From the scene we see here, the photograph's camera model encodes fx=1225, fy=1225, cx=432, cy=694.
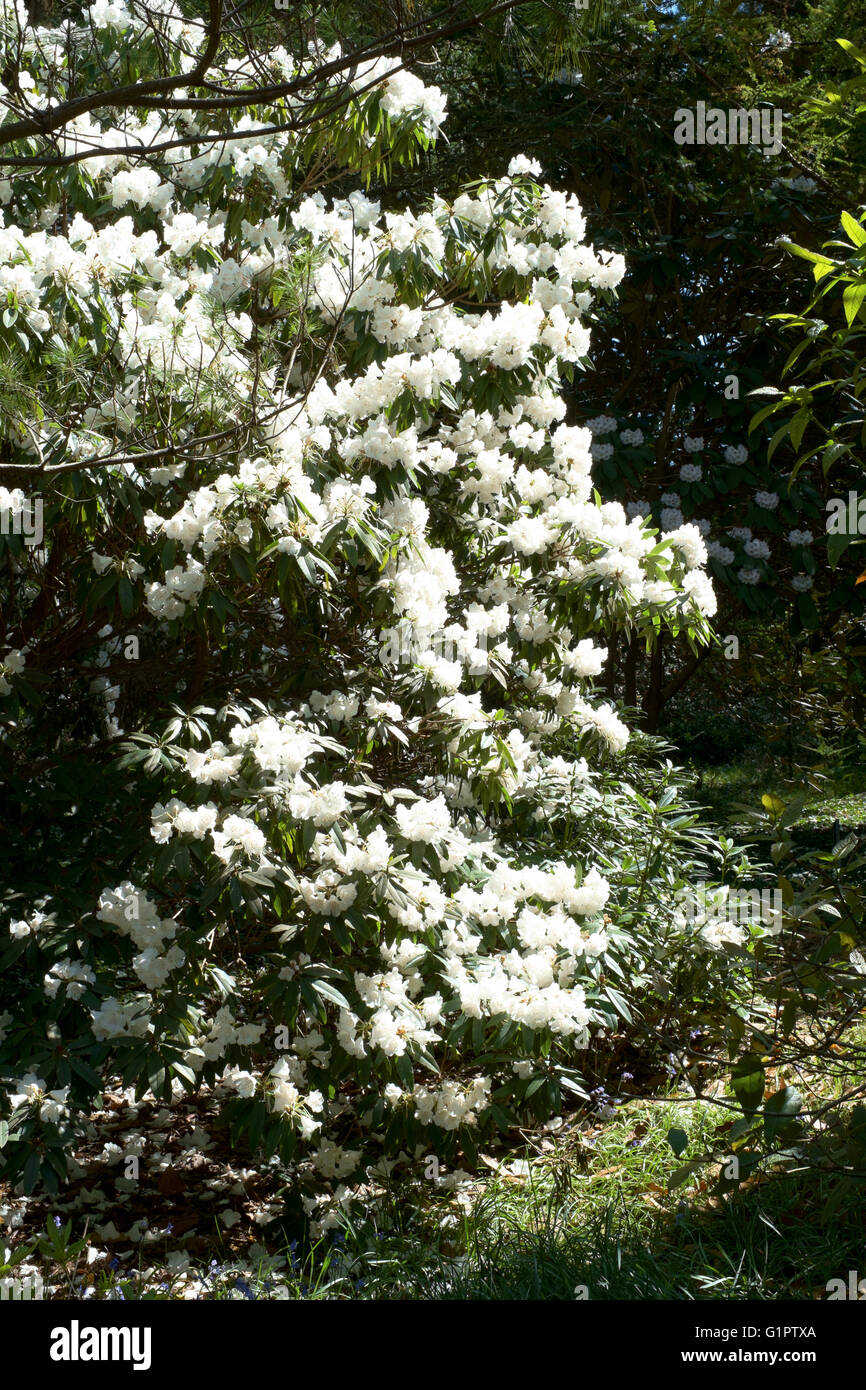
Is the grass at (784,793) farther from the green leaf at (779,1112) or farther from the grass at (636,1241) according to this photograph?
the green leaf at (779,1112)

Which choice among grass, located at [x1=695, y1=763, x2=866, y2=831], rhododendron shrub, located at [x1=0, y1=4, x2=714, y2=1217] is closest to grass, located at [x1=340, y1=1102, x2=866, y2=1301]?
rhododendron shrub, located at [x1=0, y1=4, x2=714, y2=1217]

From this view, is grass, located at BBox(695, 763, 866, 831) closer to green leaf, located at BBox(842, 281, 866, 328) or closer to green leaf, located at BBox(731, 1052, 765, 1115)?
green leaf, located at BBox(731, 1052, 765, 1115)

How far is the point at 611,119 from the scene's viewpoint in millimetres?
5938

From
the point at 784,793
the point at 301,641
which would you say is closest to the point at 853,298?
the point at 301,641

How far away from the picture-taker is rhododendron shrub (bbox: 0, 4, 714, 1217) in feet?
8.69

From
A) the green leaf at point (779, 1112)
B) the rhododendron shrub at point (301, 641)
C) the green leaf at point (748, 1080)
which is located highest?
the rhododendron shrub at point (301, 641)

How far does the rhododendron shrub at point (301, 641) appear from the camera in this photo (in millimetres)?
2648

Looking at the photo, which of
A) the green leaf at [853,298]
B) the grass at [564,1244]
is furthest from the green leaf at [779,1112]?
the green leaf at [853,298]

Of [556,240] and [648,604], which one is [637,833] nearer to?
[648,604]

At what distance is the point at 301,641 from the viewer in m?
3.30

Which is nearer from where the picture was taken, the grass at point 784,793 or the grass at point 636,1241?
the grass at point 636,1241

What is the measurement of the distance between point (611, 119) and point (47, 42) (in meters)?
3.24

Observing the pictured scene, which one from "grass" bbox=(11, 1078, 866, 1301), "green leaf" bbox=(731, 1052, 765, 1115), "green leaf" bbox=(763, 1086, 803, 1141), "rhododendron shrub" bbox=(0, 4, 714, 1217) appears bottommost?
"grass" bbox=(11, 1078, 866, 1301)

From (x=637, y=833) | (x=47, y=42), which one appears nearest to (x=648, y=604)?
(x=637, y=833)
